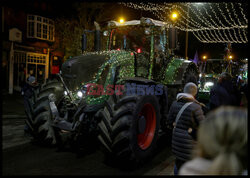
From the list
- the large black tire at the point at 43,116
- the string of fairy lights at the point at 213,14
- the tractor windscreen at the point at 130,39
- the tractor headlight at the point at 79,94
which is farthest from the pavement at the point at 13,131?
the string of fairy lights at the point at 213,14

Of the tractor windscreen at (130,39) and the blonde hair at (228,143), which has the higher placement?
the tractor windscreen at (130,39)

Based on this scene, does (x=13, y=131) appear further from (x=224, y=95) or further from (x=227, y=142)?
(x=227, y=142)

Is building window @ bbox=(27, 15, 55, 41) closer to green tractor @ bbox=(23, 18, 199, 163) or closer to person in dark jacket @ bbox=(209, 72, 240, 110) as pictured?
green tractor @ bbox=(23, 18, 199, 163)

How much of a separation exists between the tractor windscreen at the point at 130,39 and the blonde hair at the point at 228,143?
5.32 metres

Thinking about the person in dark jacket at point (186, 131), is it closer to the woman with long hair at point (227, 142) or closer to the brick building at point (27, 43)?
the woman with long hair at point (227, 142)

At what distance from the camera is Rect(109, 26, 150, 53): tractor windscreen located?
6613mm

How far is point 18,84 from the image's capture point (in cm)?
1894

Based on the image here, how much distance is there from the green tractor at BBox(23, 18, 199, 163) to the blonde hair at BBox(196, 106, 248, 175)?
286 centimetres

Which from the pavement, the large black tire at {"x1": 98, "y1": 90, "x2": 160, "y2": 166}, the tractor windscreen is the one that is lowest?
the pavement

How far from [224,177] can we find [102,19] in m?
20.5

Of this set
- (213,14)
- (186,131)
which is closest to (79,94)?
(186,131)

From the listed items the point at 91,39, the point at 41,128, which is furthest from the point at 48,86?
the point at 91,39

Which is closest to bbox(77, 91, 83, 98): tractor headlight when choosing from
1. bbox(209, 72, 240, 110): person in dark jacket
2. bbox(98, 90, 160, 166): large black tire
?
bbox(98, 90, 160, 166): large black tire

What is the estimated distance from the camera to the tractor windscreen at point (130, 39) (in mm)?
6613
